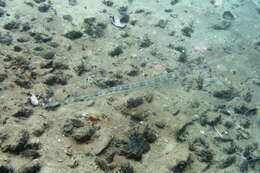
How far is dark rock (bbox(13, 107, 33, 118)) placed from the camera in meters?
6.90

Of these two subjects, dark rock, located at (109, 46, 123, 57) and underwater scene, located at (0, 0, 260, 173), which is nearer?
underwater scene, located at (0, 0, 260, 173)

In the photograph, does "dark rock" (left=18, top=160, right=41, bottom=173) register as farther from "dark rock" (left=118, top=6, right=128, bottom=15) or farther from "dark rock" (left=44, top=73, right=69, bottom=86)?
"dark rock" (left=118, top=6, right=128, bottom=15)

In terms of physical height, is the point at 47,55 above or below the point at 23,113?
below

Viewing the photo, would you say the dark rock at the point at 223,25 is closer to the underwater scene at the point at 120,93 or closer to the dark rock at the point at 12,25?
the underwater scene at the point at 120,93

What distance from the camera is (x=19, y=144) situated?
596 cm

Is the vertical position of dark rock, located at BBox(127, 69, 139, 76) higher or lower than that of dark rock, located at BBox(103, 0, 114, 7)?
higher

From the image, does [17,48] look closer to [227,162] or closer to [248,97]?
[227,162]

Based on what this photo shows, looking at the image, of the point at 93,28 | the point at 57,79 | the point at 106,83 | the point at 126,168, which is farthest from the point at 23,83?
the point at 93,28

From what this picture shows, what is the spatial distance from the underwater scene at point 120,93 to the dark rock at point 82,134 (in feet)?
0.10

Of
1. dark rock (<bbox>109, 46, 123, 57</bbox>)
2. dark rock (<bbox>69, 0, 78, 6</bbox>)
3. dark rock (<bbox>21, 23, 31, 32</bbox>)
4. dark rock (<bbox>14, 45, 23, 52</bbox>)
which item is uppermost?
dark rock (<bbox>14, 45, 23, 52</bbox>)

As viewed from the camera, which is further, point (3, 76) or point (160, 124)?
Answer: point (160, 124)

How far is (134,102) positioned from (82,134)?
2744 mm

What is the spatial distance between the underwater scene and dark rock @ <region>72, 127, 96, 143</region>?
29 millimetres

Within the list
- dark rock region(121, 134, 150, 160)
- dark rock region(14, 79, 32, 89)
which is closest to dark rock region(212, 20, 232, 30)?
dark rock region(121, 134, 150, 160)
